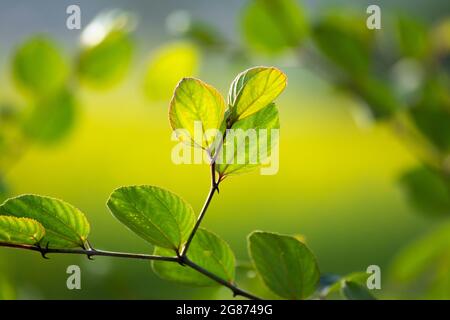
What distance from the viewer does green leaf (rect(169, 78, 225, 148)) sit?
24cm

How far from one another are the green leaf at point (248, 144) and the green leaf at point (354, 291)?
0.07 metres

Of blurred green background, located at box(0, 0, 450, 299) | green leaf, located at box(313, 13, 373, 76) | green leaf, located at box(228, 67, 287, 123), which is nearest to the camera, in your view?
green leaf, located at box(228, 67, 287, 123)

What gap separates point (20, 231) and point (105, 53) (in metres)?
0.30

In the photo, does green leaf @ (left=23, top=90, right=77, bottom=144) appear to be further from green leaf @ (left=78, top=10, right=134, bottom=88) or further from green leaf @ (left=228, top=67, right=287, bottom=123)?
green leaf @ (left=228, top=67, right=287, bottom=123)

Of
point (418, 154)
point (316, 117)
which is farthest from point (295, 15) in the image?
point (316, 117)

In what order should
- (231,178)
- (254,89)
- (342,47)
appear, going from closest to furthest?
(254,89), (342,47), (231,178)

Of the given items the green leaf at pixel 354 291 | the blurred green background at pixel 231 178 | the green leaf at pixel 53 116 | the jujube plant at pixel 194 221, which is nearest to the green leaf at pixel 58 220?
the jujube plant at pixel 194 221

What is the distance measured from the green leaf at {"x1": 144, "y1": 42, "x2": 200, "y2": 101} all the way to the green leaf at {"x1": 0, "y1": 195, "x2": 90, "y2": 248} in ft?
1.05

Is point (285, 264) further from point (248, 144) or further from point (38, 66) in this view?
point (38, 66)

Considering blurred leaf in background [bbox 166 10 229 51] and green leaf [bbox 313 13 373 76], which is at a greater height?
blurred leaf in background [bbox 166 10 229 51]

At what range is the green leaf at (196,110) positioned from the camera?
0.78 feet

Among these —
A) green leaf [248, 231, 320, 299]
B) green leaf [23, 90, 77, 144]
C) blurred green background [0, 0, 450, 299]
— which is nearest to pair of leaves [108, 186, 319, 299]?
green leaf [248, 231, 320, 299]

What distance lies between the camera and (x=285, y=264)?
0.94 ft

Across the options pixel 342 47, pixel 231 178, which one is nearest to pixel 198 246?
pixel 342 47
